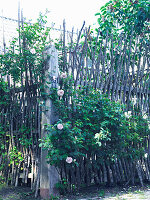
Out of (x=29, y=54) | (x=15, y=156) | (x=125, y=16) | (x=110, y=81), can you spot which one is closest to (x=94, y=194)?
(x=15, y=156)

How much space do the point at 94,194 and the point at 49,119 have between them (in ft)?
4.26

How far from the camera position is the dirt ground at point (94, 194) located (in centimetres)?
350

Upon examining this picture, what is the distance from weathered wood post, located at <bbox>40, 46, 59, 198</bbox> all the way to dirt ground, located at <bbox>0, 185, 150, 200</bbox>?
157mm

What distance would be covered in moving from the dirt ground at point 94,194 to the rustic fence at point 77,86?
0.14 m

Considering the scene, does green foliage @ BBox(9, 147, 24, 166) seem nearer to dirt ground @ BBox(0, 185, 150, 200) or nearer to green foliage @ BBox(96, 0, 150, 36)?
dirt ground @ BBox(0, 185, 150, 200)

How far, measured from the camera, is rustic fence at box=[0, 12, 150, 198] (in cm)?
389

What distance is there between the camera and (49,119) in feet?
12.0

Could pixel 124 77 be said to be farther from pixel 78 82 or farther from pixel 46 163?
pixel 46 163

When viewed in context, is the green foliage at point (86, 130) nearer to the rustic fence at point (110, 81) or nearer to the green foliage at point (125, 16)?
the rustic fence at point (110, 81)

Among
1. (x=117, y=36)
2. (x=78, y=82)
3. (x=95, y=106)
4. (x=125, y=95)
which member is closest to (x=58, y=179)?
(x=95, y=106)

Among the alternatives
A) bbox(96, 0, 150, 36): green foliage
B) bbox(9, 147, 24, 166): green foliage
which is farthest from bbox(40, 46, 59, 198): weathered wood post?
bbox(96, 0, 150, 36): green foliage

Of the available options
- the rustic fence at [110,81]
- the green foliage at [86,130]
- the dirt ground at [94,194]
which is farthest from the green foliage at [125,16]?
the dirt ground at [94,194]

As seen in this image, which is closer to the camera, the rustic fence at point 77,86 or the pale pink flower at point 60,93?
the pale pink flower at point 60,93

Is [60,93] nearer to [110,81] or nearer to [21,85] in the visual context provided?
[21,85]
